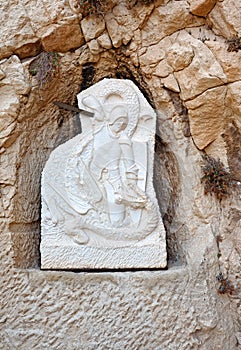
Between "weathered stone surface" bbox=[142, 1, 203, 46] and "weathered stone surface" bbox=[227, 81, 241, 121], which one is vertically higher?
"weathered stone surface" bbox=[142, 1, 203, 46]

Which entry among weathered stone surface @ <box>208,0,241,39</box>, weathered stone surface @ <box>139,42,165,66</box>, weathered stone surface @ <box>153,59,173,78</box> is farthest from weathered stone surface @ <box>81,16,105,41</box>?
weathered stone surface @ <box>208,0,241,39</box>

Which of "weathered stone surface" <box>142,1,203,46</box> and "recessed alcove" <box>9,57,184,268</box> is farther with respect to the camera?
"weathered stone surface" <box>142,1,203,46</box>

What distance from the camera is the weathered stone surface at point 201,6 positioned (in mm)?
2984

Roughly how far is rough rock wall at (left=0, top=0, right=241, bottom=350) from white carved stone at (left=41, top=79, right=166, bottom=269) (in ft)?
0.47

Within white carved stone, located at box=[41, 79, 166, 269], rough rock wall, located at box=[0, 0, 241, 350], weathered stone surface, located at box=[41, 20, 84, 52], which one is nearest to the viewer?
rough rock wall, located at box=[0, 0, 241, 350]

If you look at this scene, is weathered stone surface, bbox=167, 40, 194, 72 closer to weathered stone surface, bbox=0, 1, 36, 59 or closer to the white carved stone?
the white carved stone

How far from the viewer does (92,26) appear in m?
3.11

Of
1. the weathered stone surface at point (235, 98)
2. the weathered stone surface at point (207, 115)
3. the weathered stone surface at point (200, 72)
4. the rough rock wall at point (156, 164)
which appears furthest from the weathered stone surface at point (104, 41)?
the weathered stone surface at point (235, 98)

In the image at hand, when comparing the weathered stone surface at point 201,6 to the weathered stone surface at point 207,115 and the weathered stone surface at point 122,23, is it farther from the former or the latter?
the weathered stone surface at point 207,115

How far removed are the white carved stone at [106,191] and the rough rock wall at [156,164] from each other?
144mm

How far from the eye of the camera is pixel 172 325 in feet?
8.71

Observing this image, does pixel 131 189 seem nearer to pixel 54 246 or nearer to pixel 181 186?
pixel 181 186

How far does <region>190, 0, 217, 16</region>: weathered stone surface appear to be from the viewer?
9.79 feet

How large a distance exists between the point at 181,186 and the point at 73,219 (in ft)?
2.61
